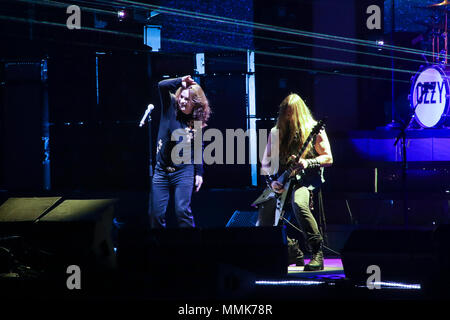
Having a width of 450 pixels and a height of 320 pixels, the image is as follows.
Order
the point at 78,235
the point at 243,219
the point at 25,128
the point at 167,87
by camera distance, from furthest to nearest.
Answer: the point at 25,128, the point at 243,219, the point at 167,87, the point at 78,235

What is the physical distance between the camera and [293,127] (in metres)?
5.16

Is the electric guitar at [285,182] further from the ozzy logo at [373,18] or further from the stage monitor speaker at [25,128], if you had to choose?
the stage monitor speaker at [25,128]

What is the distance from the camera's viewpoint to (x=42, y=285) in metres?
2.99

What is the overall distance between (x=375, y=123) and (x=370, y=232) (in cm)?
470

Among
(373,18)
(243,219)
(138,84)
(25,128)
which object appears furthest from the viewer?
(25,128)

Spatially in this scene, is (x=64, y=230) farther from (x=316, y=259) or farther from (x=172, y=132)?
(x=316, y=259)

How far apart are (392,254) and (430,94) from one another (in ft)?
16.9

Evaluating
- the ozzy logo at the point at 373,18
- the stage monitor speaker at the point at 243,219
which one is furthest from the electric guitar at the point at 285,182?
the ozzy logo at the point at 373,18

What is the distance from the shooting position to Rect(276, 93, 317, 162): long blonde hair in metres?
5.16

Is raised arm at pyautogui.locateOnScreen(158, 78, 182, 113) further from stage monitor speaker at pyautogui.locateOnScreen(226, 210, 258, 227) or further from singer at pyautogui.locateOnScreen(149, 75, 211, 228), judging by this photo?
stage monitor speaker at pyautogui.locateOnScreen(226, 210, 258, 227)

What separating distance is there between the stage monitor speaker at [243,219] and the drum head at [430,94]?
339 centimetres

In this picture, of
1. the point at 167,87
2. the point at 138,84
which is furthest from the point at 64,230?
the point at 138,84
